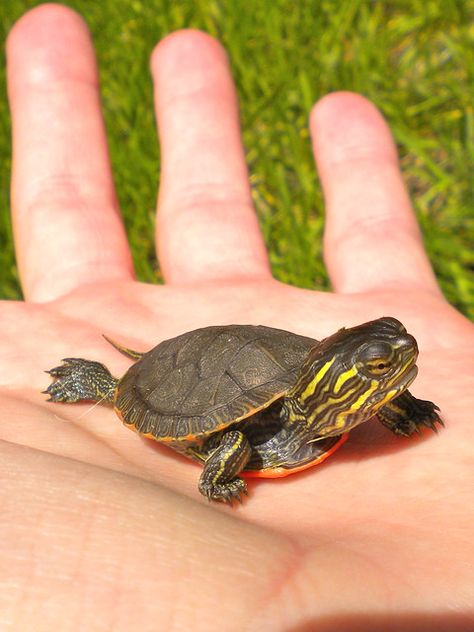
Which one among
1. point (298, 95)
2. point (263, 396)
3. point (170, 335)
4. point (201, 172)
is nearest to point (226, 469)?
point (263, 396)

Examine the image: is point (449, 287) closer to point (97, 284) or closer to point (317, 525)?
point (97, 284)

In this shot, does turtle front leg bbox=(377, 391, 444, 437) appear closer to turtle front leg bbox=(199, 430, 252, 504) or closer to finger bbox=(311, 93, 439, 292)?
turtle front leg bbox=(199, 430, 252, 504)

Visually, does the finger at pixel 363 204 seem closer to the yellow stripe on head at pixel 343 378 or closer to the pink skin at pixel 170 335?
the pink skin at pixel 170 335

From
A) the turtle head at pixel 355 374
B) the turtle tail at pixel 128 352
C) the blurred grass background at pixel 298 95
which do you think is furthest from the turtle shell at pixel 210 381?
the blurred grass background at pixel 298 95

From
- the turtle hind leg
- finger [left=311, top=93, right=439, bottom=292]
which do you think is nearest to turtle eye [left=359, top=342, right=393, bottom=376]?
the turtle hind leg

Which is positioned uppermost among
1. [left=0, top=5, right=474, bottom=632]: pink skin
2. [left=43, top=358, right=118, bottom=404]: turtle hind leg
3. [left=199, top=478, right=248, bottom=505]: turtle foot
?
[left=0, top=5, right=474, bottom=632]: pink skin

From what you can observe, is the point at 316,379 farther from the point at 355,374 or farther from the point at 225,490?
the point at 225,490
